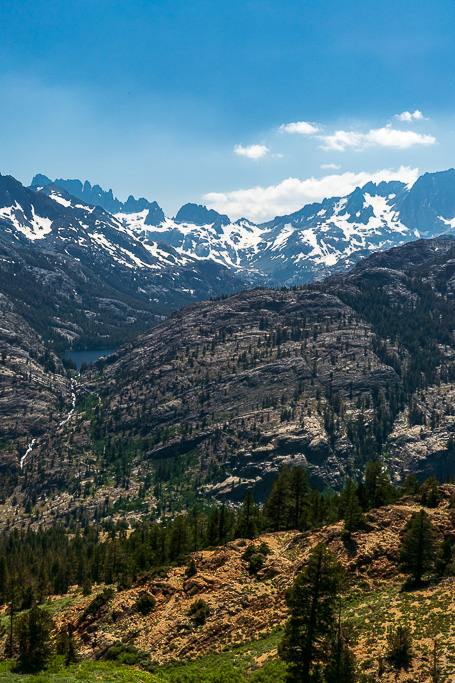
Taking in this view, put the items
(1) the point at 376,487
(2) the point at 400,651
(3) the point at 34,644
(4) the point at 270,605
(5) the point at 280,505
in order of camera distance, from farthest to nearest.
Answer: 1. (5) the point at 280,505
2. (1) the point at 376,487
3. (4) the point at 270,605
4. (3) the point at 34,644
5. (2) the point at 400,651

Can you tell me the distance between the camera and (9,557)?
489 feet

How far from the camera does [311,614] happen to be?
39156 millimetres

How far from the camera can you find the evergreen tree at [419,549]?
51.0 metres

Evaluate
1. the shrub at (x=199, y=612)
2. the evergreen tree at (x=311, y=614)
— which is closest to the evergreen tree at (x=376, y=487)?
the shrub at (x=199, y=612)

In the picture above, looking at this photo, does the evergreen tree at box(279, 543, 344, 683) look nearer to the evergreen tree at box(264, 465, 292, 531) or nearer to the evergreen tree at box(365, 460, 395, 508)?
the evergreen tree at box(365, 460, 395, 508)

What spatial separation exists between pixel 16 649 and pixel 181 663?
26.5m

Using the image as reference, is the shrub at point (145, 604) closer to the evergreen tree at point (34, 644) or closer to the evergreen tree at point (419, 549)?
the evergreen tree at point (34, 644)

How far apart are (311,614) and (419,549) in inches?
761

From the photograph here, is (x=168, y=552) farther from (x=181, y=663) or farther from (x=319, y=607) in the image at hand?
(x=319, y=607)

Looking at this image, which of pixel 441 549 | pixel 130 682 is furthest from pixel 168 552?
pixel 441 549

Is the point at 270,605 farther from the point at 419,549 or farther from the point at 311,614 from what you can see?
the point at 419,549

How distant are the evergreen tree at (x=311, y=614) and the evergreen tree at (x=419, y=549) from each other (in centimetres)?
1615

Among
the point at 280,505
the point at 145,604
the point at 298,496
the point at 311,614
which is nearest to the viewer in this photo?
the point at 311,614

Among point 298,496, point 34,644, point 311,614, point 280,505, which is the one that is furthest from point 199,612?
point 298,496
